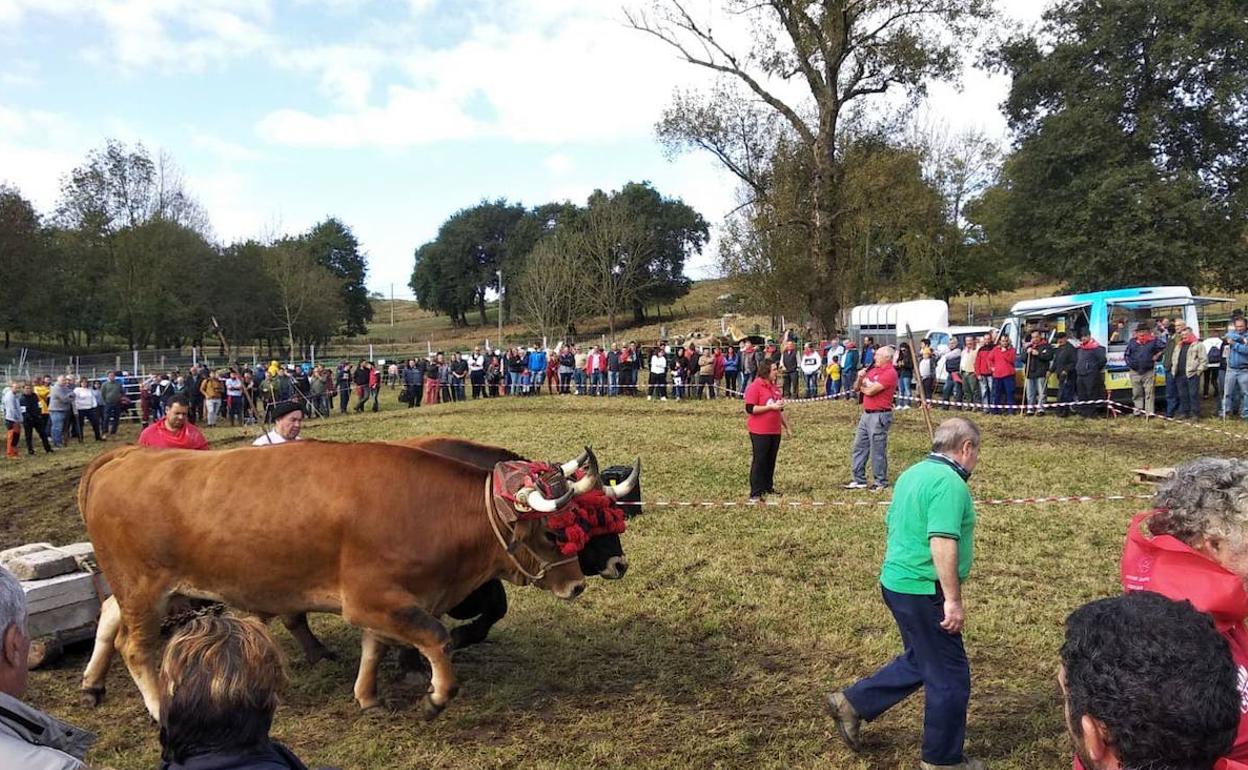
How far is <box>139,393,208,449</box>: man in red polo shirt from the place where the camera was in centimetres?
702

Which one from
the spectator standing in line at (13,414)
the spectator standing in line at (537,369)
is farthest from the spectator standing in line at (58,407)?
the spectator standing in line at (537,369)

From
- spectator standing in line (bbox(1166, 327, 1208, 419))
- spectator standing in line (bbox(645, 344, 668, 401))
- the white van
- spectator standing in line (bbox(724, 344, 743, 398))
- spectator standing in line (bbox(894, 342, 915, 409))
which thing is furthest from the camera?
the white van

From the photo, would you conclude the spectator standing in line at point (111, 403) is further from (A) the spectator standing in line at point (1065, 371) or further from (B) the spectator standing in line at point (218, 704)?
(B) the spectator standing in line at point (218, 704)

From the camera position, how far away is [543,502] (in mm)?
4969

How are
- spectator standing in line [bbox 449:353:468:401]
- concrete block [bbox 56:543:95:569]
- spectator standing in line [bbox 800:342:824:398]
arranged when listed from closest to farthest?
concrete block [bbox 56:543:95:569] < spectator standing in line [bbox 800:342:824:398] < spectator standing in line [bbox 449:353:468:401]

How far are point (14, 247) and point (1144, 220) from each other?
155 feet

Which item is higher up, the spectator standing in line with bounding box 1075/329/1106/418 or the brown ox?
the spectator standing in line with bounding box 1075/329/1106/418

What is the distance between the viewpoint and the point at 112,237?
4494 cm

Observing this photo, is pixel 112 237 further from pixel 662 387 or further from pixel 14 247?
pixel 662 387

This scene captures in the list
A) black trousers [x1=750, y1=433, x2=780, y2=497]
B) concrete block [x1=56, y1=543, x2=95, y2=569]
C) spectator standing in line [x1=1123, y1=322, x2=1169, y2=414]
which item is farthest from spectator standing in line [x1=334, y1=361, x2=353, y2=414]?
spectator standing in line [x1=1123, y1=322, x2=1169, y2=414]

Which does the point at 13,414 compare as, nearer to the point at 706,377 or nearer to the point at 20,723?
the point at 706,377

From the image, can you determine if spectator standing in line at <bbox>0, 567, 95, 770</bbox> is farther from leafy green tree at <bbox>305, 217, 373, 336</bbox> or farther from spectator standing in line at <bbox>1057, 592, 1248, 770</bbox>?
leafy green tree at <bbox>305, 217, 373, 336</bbox>

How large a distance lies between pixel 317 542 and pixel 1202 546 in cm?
444

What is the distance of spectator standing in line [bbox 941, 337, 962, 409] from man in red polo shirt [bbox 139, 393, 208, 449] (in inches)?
678
